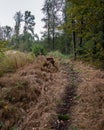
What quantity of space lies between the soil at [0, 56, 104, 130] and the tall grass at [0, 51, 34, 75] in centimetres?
42

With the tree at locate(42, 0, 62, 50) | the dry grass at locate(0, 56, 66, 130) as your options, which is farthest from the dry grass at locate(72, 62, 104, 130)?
the tree at locate(42, 0, 62, 50)

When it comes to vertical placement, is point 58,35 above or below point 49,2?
below

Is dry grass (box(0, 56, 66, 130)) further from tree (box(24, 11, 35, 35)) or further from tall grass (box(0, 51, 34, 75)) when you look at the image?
tree (box(24, 11, 35, 35))

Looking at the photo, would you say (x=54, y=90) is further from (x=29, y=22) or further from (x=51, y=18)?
(x=29, y=22)

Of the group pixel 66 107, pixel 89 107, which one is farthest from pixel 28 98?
pixel 89 107

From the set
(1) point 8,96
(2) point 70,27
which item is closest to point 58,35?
(2) point 70,27

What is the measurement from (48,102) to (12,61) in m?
3.05

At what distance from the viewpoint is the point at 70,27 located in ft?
28.3

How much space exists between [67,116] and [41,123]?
0.60 meters

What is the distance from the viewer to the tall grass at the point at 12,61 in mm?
8531

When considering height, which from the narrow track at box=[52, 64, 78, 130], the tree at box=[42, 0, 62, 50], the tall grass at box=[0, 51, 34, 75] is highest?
the tree at box=[42, 0, 62, 50]

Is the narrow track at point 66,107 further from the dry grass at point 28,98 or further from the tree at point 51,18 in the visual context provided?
the tree at point 51,18

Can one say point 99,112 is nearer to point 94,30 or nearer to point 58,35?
point 94,30

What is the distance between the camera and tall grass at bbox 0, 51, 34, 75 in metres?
8.53
